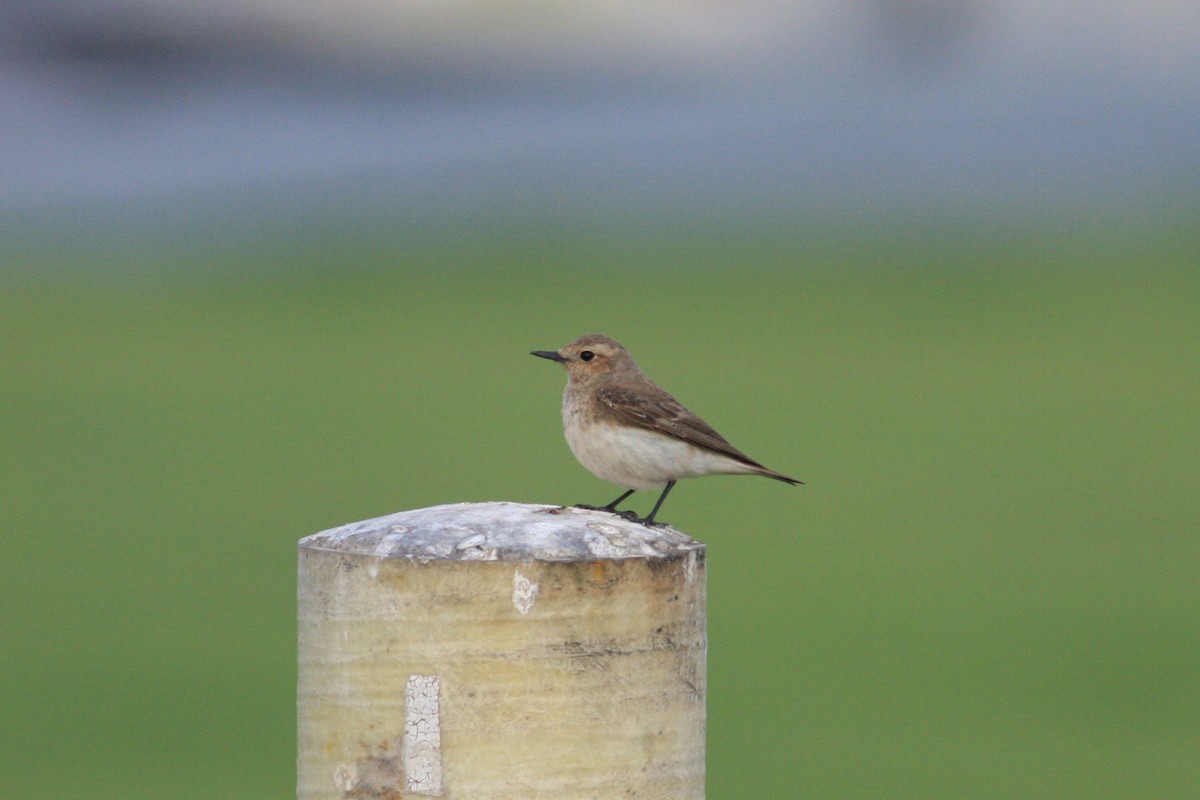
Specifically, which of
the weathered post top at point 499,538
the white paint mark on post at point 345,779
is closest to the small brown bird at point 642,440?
the weathered post top at point 499,538

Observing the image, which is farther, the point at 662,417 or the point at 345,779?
the point at 662,417

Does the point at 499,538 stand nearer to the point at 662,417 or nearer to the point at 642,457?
the point at 642,457

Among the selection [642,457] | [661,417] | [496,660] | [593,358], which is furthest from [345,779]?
[593,358]

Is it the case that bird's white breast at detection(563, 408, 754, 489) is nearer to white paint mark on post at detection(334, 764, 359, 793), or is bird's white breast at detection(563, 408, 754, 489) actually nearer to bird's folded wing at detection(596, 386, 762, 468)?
Result: bird's folded wing at detection(596, 386, 762, 468)

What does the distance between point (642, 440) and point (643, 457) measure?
0.08 meters

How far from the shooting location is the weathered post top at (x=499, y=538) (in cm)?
455

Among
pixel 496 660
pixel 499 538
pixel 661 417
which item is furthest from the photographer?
pixel 661 417

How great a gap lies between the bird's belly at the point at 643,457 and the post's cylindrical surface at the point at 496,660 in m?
2.50

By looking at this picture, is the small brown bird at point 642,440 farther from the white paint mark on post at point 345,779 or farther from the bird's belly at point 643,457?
the white paint mark on post at point 345,779

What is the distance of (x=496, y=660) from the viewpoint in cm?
448

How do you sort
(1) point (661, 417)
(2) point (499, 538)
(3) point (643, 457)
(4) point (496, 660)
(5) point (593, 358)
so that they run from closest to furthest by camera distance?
(4) point (496, 660), (2) point (499, 538), (3) point (643, 457), (1) point (661, 417), (5) point (593, 358)

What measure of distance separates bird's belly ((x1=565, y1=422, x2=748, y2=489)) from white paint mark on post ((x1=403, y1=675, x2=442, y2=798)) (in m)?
2.88

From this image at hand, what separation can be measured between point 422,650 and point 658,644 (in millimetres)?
688

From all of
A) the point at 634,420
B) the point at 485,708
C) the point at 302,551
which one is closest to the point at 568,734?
the point at 485,708
